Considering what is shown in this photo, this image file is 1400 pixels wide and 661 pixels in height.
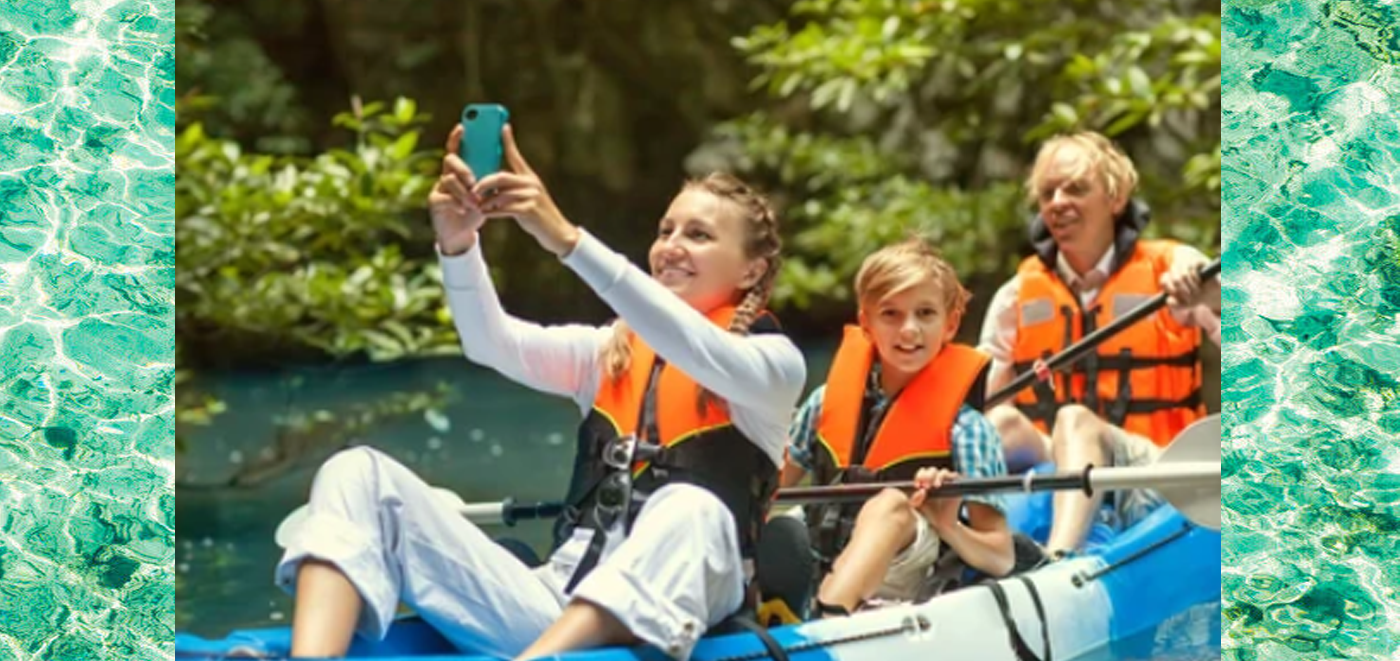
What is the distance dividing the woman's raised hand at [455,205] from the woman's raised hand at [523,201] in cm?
2

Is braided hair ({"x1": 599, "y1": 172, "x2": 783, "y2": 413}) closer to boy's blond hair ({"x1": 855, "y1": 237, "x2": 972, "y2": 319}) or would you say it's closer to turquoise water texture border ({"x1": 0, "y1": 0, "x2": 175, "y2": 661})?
boy's blond hair ({"x1": 855, "y1": 237, "x2": 972, "y2": 319})

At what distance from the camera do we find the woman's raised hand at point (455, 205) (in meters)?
1.88

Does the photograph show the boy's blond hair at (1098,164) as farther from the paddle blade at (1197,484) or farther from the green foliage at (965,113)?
the green foliage at (965,113)

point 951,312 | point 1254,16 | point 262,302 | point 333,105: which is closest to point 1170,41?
point 262,302

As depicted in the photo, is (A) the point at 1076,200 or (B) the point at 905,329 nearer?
(B) the point at 905,329

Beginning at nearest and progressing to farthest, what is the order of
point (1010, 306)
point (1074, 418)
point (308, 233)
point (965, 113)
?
point (1074, 418), point (1010, 306), point (308, 233), point (965, 113)

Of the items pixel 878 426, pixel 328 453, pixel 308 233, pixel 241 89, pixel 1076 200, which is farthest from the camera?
pixel 241 89

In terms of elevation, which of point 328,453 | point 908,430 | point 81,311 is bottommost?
point 328,453

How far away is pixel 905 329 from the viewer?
8.96 feet

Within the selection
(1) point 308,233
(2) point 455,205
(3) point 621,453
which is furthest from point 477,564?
(1) point 308,233

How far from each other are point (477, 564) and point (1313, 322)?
0.80 m

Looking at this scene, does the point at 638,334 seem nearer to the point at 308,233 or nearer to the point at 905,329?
the point at 905,329

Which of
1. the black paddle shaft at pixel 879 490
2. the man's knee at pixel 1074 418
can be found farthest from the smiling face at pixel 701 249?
the man's knee at pixel 1074 418

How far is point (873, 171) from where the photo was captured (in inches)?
283
